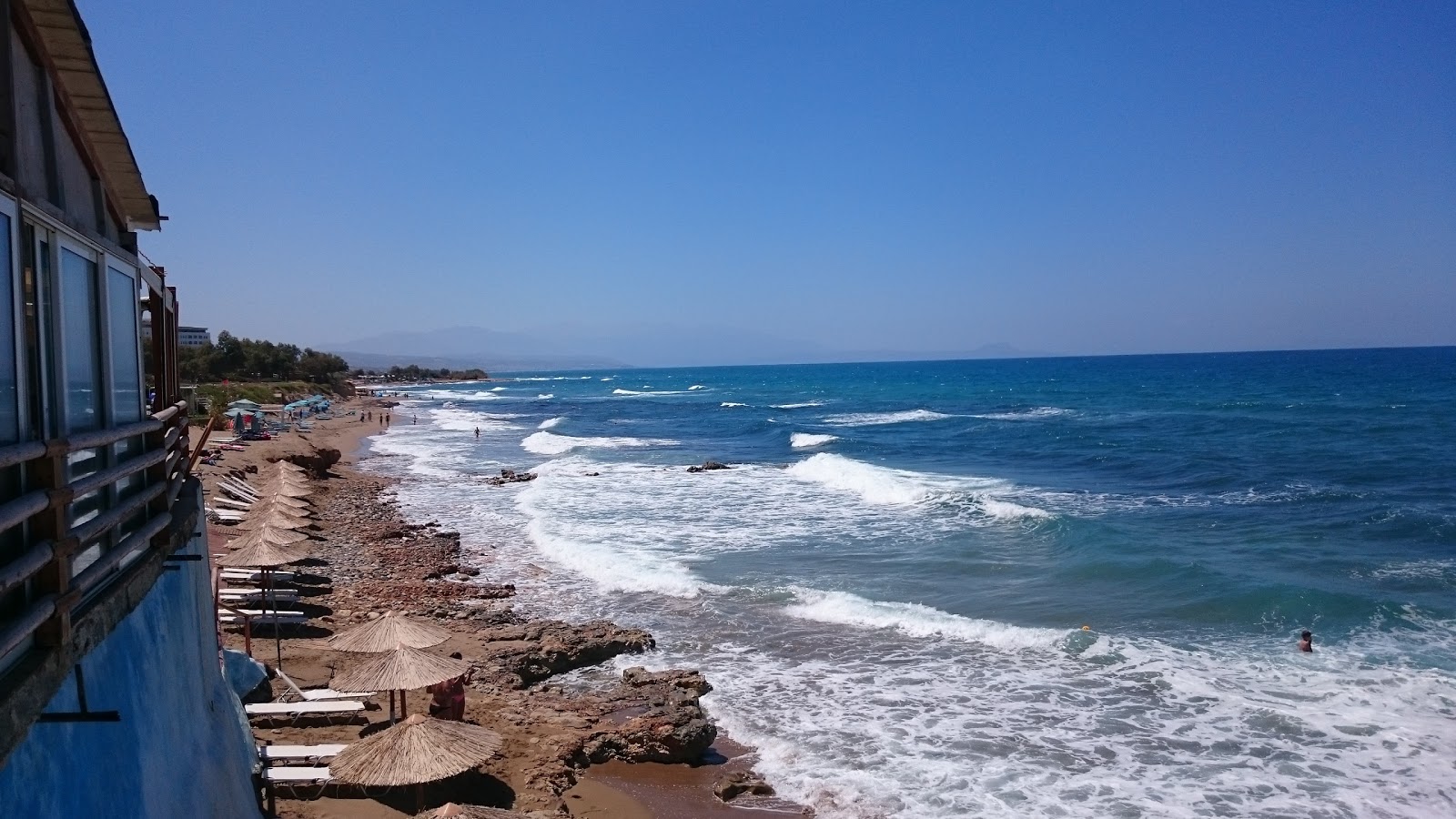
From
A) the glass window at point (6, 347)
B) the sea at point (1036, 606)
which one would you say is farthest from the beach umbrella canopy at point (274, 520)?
the glass window at point (6, 347)

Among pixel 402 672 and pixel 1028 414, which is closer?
pixel 402 672

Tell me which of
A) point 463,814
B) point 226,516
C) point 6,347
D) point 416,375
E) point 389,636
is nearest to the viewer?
point 6,347

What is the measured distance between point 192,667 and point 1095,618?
13307mm

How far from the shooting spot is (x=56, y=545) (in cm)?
335

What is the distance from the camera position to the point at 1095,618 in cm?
1505

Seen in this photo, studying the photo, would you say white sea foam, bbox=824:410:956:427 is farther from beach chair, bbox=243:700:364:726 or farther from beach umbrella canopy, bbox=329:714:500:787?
beach umbrella canopy, bbox=329:714:500:787

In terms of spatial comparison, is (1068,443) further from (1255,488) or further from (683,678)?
(683,678)

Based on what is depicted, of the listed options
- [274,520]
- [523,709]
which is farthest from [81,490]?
[274,520]

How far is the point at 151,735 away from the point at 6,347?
2.21m

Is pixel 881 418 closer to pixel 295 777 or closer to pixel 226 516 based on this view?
pixel 226 516

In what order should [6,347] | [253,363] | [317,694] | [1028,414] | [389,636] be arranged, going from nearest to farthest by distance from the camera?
[6,347] → [389,636] → [317,694] → [1028,414] → [253,363]

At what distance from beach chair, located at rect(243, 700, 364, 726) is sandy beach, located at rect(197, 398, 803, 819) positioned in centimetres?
11

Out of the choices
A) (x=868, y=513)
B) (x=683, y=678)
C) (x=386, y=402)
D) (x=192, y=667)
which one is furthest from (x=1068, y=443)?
(x=386, y=402)

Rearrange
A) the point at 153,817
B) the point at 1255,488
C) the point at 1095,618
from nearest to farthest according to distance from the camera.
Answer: the point at 153,817 < the point at 1095,618 < the point at 1255,488
